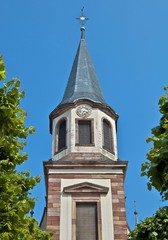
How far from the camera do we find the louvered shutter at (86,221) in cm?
2264

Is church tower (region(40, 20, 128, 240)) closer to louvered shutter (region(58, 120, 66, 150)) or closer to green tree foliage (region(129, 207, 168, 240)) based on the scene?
louvered shutter (region(58, 120, 66, 150))

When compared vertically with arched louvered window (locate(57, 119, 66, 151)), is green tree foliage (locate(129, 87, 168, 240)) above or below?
below

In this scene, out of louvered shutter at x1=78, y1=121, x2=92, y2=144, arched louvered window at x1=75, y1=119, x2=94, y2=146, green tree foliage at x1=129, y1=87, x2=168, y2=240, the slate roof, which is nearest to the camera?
green tree foliage at x1=129, y1=87, x2=168, y2=240

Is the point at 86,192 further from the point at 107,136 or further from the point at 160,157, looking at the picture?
the point at 160,157

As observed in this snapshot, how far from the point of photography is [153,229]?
1833cm

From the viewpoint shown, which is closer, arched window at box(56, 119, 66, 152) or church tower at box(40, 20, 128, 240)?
church tower at box(40, 20, 128, 240)

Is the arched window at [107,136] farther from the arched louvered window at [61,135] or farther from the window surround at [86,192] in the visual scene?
the window surround at [86,192]

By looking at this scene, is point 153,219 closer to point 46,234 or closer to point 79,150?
point 46,234

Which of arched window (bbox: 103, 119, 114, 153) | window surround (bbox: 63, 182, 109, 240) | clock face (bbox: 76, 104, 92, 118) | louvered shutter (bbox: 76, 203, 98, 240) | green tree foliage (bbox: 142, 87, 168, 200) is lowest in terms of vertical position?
green tree foliage (bbox: 142, 87, 168, 200)

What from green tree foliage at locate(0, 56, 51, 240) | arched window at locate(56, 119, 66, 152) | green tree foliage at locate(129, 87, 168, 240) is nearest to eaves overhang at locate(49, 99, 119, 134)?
arched window at locate(56, 119, 66, 152)

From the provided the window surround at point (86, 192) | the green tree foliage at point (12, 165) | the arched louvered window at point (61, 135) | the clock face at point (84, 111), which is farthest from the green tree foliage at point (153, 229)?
the clock face at point (84, 111)

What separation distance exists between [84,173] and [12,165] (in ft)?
41.3

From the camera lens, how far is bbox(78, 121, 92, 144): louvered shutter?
1043 inches

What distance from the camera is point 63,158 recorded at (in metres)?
25.6
